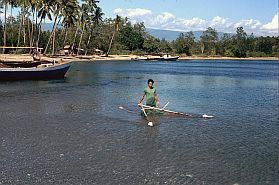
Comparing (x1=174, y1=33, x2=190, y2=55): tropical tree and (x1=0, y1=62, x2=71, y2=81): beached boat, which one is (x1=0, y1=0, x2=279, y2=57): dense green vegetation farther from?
(x1=0, y1=62, x2=71, y2=81): beached boat

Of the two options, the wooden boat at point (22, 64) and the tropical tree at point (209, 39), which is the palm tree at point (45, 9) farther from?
the tropical tree at point (209, 39)

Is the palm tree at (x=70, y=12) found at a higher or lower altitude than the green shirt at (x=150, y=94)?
higher

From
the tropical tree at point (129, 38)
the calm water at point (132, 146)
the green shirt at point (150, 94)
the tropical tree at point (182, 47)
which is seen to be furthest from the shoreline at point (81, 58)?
the green shirt at point (150, 94)

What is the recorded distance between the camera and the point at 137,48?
444 feet

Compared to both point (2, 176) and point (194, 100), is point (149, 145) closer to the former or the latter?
point (2, 176)

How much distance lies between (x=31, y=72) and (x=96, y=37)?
83670 mm

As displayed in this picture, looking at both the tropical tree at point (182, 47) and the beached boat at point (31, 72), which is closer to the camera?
the beached boat at point (31, 72)

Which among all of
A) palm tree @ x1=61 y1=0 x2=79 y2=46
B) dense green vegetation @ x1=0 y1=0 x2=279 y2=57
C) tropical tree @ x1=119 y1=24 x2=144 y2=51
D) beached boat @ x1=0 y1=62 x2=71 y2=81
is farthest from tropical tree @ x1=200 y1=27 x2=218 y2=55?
beached boat @ x1=0 y1=62 x2=71 y2=81

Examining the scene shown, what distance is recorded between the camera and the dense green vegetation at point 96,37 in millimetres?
75875

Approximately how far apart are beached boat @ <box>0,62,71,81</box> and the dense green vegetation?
29039 millimetres

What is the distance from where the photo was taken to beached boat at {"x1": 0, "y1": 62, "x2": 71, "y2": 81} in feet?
122

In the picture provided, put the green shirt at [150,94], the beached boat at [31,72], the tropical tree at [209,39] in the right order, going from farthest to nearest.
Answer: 1. the tropical tree at [209,39]
2. the beached boat at [31,72]
3. the green shirt at [150,94]

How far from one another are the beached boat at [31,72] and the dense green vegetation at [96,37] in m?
29.0

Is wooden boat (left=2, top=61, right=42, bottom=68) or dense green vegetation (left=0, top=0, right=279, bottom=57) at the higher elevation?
dense green vegetation (left=0, top=0, right=279, bottom=57)
